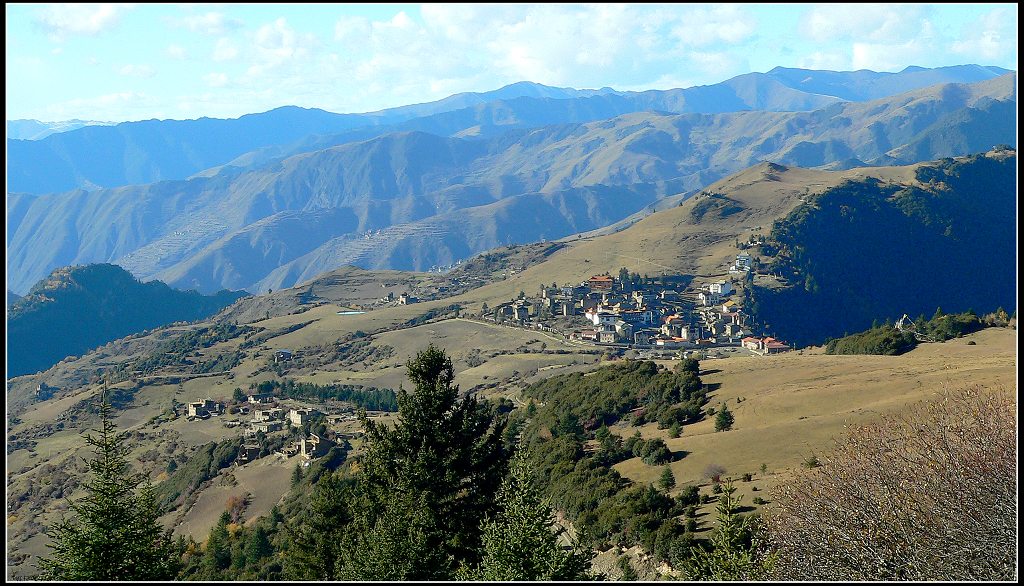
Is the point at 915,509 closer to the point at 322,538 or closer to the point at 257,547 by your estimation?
the point at 322,538

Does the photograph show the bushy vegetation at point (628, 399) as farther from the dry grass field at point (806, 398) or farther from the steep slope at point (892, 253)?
the steep slope at point (892, 253)

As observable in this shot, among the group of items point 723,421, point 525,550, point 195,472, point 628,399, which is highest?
point 525,550

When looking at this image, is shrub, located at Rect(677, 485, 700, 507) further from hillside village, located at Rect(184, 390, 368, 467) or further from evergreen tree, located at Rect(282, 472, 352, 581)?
hillside village, located at Rect(184, 390, 368, 467)

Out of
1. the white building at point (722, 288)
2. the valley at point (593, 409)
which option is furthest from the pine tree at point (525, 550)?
the white building at point (722, 288)

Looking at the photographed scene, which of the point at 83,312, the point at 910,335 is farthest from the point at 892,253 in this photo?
the point at 83,312

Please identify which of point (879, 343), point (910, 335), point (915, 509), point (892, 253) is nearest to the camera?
point (915, 509)

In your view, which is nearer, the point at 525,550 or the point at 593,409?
the point at 525,550

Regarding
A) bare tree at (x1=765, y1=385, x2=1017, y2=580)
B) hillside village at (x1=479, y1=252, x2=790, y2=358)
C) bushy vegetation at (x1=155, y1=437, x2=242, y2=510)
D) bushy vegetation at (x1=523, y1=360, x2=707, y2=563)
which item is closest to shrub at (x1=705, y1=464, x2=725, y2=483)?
bushy vegetation at (x1=523, y1=360, x2=707, y2=563)
